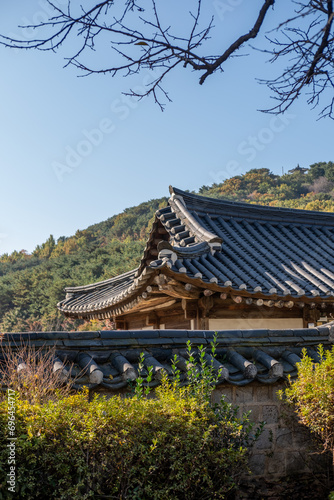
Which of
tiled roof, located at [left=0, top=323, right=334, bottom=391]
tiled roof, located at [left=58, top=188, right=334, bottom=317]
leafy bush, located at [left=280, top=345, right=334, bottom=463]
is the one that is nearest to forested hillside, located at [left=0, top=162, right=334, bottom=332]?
tiled roof, located at [left=58, top=188, right=334, bottom=317]

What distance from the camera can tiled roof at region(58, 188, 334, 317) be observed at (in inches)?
305

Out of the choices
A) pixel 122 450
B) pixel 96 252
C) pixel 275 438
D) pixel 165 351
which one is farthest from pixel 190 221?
pixel 96 252

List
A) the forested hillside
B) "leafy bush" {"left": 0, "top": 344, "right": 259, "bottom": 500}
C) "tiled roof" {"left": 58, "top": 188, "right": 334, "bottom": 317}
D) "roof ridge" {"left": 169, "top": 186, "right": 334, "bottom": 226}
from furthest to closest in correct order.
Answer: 1. the forested hillside
2. "roof ridge" {"left": 169, "top": 186, "right": 334, "bottom": 226}
3. "tiled roof" {"left": 58, "top": 188, "right": 334, "bottom": 317}
4. "leafy bush" {"left": 0, "top": 344, "right": 259, "bottom": 500}

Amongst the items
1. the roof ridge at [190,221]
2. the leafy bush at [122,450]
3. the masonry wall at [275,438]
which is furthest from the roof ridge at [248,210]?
the leafy bush at [122,450]

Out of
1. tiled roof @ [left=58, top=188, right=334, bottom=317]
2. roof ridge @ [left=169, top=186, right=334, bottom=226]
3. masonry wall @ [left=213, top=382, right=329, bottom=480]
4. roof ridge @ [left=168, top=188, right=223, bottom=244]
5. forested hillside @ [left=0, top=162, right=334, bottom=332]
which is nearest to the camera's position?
masonry wall @ [left=213, top=382, right=329, bottom=480]

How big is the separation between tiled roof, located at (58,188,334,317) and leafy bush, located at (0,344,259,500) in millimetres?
3563

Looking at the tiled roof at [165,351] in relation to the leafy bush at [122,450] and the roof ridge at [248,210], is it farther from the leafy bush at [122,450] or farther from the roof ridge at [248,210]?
the roof ridge at [248,210]

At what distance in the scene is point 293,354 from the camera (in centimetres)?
513

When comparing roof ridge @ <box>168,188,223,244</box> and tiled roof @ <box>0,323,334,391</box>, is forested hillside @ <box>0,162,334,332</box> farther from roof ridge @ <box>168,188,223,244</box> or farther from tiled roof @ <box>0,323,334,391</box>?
tiled roof @ <box>0,323,334,391</box>

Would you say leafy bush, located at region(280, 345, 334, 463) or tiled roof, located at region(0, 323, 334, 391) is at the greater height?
tiled roof, located at region(0, 323, 334, 391)

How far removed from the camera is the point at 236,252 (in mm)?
9656

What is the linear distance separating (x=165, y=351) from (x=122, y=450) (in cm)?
158

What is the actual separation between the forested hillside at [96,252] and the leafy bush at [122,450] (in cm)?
1512

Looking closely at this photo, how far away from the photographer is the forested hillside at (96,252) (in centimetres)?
3081
